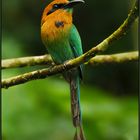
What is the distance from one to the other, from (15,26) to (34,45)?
332mm

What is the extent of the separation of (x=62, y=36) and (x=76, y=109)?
46 centimetres

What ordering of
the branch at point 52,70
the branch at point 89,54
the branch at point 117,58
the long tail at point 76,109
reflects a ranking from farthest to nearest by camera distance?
the branch at point 117,58, the branch at point 52,70, the long tail at point 76,109, the branch at point 89,54

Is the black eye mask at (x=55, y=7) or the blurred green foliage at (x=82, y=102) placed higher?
the black eye mask at (x=55, y=7)

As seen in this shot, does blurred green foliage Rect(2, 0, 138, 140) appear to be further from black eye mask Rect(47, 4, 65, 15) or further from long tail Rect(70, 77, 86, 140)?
black eye mask Rect(47, 4, 65, 15)

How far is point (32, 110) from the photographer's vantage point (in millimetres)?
3514

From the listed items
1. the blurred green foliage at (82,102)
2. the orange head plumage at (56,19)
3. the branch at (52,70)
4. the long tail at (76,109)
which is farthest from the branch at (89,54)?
the blurred green foliage at (82,102)

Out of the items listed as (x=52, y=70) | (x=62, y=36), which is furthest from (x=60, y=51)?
(x=52, y=70)

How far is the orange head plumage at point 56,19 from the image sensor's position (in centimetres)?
243

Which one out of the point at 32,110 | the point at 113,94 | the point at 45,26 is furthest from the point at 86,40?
the point at 45,26

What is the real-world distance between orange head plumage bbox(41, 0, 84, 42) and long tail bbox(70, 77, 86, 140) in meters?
0.21

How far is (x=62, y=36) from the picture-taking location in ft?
8.49

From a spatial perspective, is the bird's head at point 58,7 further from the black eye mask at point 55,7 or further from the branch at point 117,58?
the branch at point 117,58

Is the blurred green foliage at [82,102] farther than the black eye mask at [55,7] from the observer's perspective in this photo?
Yes

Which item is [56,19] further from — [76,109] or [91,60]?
[76,109]
